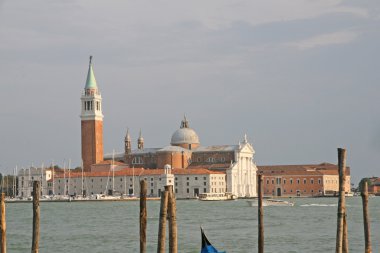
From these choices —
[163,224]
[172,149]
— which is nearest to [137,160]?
[172,149]

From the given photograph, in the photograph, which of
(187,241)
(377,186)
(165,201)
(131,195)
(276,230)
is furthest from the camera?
(377,186)

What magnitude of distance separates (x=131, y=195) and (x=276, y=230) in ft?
138

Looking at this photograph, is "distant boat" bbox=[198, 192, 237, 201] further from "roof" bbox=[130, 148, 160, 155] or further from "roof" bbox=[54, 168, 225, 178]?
"roof" bbox=[130, 148, 160, 155]

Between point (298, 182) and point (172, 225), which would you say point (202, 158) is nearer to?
point (298, 182)

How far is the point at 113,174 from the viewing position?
65750mm

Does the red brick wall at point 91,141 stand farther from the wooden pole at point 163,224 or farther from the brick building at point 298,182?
the wooden pole at point 163,224

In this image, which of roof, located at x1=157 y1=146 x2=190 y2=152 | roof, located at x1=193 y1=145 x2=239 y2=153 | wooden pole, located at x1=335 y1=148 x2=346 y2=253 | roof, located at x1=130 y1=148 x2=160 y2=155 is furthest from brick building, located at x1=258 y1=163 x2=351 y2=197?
Result: wooden pole, located at x1=335 y1=148 x2=346 y2=253

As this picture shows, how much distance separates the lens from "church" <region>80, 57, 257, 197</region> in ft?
219

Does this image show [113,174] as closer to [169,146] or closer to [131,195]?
[131,195]

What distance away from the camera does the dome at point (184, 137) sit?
71438mm

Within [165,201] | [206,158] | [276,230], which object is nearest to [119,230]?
[276,230]

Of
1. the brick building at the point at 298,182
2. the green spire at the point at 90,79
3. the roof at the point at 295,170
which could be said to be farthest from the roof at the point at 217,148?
the green spire at the point at 90,79

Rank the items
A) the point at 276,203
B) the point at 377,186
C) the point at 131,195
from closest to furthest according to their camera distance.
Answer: the point at 276,203 → the point at 131,195 → the point at 377,186

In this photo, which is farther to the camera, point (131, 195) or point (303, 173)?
point (303, 173)
